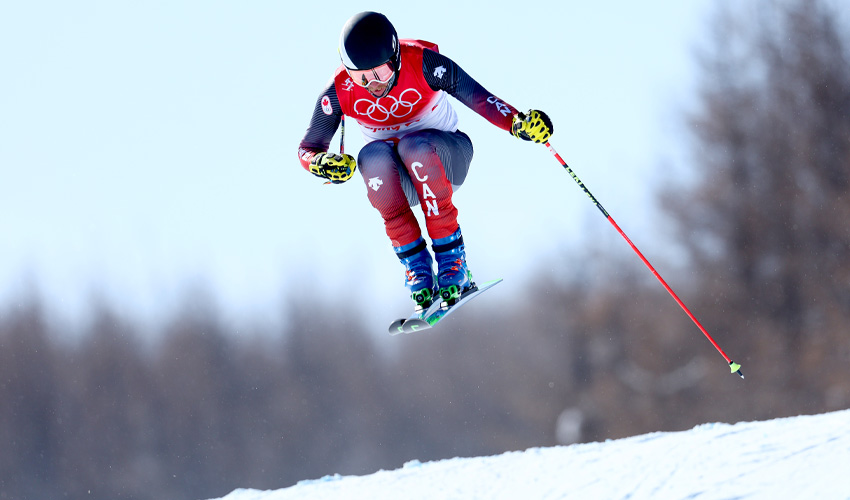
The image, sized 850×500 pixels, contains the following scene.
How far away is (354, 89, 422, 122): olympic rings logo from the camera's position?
5.16 metres

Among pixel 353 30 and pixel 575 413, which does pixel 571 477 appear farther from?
pixel 575 413

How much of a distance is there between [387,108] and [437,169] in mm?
520

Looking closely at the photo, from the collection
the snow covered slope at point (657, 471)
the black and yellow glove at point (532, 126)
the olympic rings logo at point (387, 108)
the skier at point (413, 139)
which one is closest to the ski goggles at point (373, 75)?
the skier at point (413, 139)

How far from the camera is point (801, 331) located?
61.9 ft

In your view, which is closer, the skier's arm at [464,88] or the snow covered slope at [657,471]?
the snow covered slope at [657,471]

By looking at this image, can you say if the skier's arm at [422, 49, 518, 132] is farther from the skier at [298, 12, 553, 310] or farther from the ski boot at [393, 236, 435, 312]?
the ski boot at [393, 236, 435, 312]

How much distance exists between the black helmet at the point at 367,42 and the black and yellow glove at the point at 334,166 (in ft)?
1.85

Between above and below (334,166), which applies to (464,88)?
above

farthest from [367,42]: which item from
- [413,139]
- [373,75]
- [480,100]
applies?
[480,100]

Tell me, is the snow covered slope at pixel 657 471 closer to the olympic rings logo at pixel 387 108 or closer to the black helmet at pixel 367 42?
the olympic rings logo at pixel 387 108

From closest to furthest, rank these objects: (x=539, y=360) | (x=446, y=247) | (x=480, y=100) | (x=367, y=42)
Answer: (x=367, y=42) → (x=480, y=100) → (x=446, y=247) → (x=539, y=360)

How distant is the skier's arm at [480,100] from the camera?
5.07 metres

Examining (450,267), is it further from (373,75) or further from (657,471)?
(657,471)

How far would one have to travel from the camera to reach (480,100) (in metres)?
5.23
